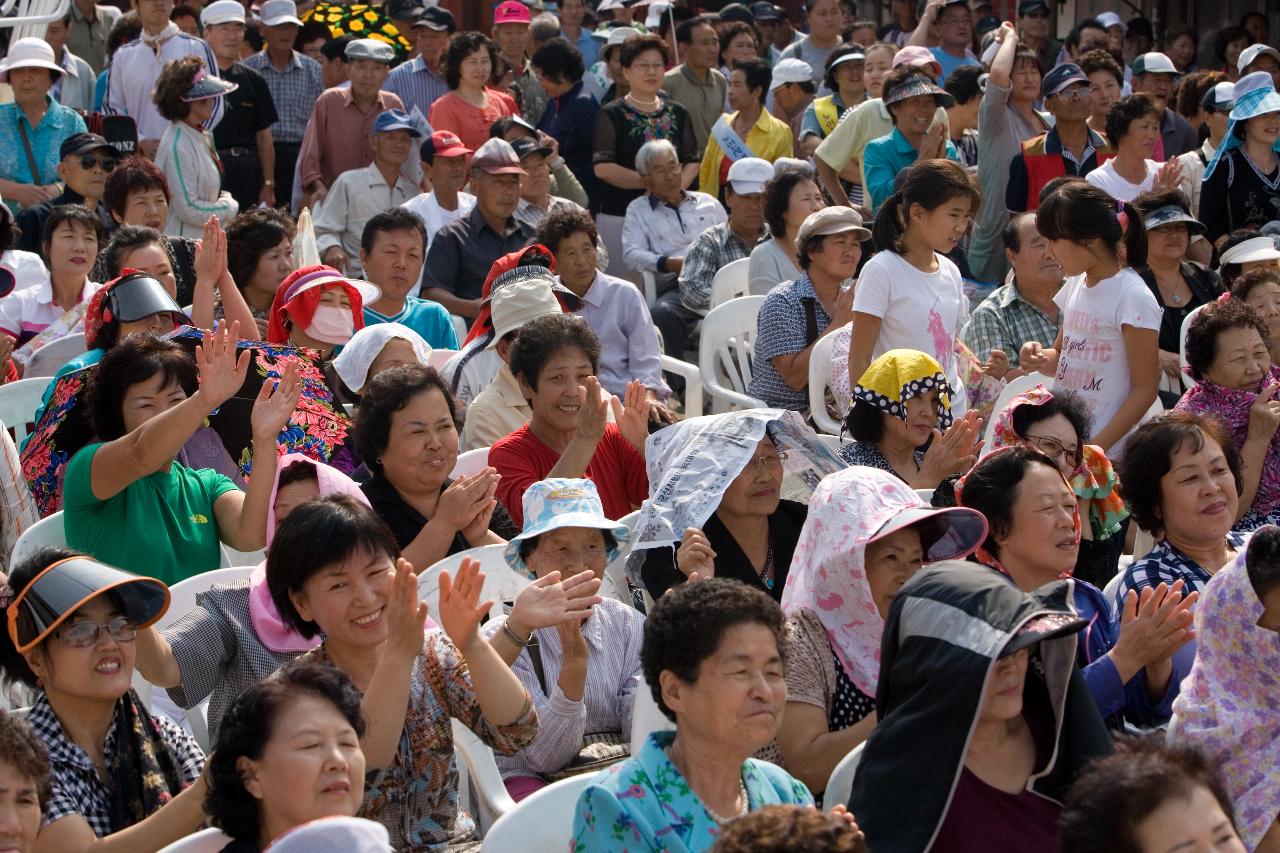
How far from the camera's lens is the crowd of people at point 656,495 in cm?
272

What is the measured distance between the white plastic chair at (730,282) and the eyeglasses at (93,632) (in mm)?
5022

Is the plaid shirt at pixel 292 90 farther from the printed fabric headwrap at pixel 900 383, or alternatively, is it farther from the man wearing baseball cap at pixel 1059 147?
the printed fabric headwrap at pixel 900 383

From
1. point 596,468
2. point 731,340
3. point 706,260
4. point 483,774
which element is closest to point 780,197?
point 731,340

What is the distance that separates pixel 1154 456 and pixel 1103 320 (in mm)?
1487

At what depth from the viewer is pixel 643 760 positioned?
8.94 feet

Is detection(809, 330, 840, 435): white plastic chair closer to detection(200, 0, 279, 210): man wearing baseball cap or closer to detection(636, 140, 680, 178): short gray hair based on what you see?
detection(636, 140, 680, 178): short gray hair

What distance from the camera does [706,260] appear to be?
795cm

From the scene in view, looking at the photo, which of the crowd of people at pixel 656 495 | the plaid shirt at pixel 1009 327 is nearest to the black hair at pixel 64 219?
the crowd of people at pixel 656 495

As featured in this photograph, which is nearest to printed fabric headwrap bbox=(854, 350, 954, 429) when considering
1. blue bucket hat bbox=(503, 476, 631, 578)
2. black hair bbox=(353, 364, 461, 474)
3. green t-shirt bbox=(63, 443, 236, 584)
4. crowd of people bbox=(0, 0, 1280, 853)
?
crowd of people bbox=(0, 0, 1280, 853)

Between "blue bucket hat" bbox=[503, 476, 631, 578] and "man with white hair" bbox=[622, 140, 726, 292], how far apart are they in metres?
4.71

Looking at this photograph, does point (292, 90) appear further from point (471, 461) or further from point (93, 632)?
point (93, 632)

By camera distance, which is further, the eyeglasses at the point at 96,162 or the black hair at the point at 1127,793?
the eyeglasses at the point at 96,162

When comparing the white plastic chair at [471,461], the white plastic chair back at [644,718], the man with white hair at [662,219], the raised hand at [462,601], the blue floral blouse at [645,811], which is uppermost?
the raised hand at [462,601]

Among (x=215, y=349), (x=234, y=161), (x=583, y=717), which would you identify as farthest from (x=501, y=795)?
(x=234, y=161)
